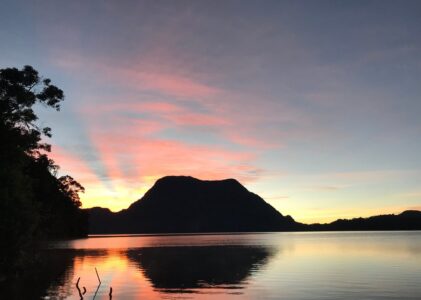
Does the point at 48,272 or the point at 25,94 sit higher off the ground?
the point at 25,94

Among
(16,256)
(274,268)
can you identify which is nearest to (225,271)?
(274,268)

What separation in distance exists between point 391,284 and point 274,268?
27.6 metres

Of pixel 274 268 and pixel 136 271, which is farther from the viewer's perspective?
pixel 274 268

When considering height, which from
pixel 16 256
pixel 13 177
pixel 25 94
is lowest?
pixel 16 256

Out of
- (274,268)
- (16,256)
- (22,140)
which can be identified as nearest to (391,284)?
(274,268)

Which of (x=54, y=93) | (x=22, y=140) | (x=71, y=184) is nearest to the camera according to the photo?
(x=22, y=140)

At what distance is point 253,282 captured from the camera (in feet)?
203

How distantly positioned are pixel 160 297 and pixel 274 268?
125ft

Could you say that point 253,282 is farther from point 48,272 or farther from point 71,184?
point 71,184

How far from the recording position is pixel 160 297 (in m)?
49.0

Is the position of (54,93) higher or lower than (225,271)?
higher

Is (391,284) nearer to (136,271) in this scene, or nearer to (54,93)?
(136,271)

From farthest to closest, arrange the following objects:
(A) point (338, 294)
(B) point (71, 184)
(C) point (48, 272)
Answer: (B) point (71, 184)
(C) point (48, 272)
(A) point (338, 294)

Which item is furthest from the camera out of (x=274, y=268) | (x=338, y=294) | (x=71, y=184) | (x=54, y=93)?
(x=71, y=184)
